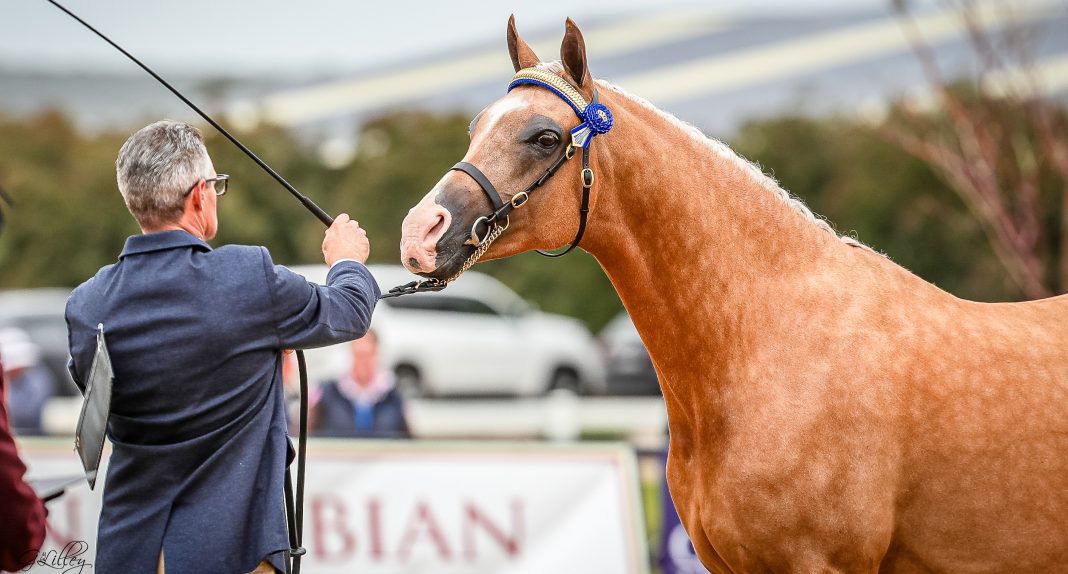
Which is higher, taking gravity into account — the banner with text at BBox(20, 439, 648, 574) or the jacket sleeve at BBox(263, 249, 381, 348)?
the jacket sleeve at BBox(263, 249, 381, 348)

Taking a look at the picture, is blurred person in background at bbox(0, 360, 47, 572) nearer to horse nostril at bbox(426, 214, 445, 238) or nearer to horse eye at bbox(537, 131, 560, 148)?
horse nostril at bbox(426, 214, 445, 238)

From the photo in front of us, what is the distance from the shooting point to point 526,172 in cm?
296

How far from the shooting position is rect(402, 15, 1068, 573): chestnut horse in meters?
2.84

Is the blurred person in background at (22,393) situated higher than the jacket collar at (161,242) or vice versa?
the jacket collar at (161,242)

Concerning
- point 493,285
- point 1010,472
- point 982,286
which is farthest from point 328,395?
point 982,286

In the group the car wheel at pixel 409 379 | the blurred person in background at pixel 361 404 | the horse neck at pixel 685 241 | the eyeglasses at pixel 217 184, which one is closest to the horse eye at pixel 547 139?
the horse neck at pixel 685 241

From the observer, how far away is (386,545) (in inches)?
219

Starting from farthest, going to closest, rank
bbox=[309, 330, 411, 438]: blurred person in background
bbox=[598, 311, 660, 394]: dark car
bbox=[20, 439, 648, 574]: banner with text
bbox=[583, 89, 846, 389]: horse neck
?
bbox=[598, 311, 660, 394]: dark car < bbox=[309, 330, 411, 438]: blurred person in background < bbox=[20, 439, 648, 574]: banner with text < bbox=[583, 89, 846, 389]: horse neck

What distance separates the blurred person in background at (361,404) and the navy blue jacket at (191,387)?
13.4 feet

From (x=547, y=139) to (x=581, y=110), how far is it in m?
0.14

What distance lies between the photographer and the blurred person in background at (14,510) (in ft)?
8.71

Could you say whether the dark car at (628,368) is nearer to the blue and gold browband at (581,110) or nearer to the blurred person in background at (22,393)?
the blurred person in background at (22,393)

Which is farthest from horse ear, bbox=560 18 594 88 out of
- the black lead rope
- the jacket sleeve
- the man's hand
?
the black lead rope

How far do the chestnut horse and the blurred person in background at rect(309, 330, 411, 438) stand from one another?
3882 mm
